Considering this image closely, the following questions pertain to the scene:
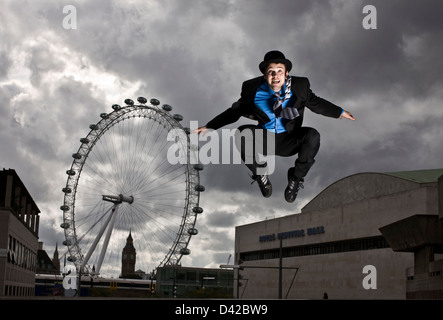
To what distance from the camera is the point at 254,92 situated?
12.9 m

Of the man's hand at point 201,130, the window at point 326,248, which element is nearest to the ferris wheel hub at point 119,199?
the window at point 326,248

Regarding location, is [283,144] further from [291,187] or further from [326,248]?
[326,248]

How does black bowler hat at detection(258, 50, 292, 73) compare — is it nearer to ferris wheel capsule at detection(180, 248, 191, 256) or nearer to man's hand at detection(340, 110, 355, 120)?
man's hand at detection(340, 110, 355, 120)

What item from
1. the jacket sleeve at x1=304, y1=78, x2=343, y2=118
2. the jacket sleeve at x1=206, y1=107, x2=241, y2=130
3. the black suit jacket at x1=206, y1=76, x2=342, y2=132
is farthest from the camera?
the jacket sleeve at x1=206, y1=107, x2=241, y2=130

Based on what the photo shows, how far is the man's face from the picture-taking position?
12242 millimetres

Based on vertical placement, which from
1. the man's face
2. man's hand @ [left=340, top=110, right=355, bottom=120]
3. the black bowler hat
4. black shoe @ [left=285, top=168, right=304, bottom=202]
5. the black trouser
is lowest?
black shoe @ [left=285, top=168, right=304, bottom=202]

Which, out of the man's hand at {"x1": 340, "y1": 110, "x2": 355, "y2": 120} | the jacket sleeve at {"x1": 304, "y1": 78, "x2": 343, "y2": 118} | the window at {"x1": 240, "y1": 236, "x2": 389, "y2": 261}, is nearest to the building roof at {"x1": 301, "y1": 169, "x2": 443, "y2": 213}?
the window at {"x1": 240, "y1": 236, "x2": 389, "y2": 261}

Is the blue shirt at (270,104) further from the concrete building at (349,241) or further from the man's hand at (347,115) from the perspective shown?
the concrete building at (349,241)

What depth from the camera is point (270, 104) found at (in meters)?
13.0

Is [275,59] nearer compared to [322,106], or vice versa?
[275,59]

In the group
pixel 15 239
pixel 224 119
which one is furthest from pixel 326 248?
pixel 224 119

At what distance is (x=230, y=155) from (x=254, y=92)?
145 centimetres

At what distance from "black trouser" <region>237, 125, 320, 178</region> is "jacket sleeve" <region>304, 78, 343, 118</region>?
634mm

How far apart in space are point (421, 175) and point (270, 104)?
277 feet
